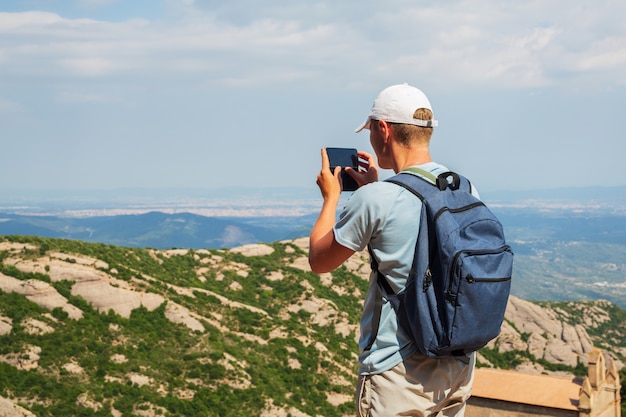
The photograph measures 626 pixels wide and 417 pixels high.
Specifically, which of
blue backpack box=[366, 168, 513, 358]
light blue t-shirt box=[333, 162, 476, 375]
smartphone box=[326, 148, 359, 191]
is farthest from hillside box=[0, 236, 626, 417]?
blue backpack box=[366, 168, 513, 358]

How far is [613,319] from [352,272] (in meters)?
36.9

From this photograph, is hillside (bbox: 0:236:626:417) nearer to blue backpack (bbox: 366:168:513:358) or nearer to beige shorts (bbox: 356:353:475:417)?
beige shorts (bbox: 356:353:475:417)

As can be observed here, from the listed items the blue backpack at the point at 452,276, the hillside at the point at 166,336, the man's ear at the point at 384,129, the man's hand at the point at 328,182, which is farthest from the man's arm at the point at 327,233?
the hillside at the point at 166,336

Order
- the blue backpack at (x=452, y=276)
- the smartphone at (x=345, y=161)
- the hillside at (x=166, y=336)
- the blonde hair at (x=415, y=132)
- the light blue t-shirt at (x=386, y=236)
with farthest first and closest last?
the hillside at (x=166, y=336)
the smartphone at (x=345, y=161)
the blonde hair at (x=415, y=132)
the light blue t-shirt at (x=386, y=236)
the blue backpack at (x=452, y=276)

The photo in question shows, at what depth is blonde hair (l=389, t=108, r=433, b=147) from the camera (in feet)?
15.6

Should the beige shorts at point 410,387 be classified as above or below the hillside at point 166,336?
above

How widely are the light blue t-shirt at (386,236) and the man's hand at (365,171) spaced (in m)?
0.81

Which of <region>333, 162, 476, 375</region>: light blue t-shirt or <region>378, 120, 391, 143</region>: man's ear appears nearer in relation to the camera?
<region>333, 162, 476, 375</region>: light blue t-shirt

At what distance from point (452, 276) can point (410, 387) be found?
0.85m

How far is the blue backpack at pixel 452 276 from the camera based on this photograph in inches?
169

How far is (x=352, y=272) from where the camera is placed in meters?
58.7

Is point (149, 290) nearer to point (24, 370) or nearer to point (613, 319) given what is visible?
point (24, 370)

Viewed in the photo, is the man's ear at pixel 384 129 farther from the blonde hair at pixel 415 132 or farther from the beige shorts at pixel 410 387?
the beige shorts at pixel 410 387

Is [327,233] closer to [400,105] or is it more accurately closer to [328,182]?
[328,182]
